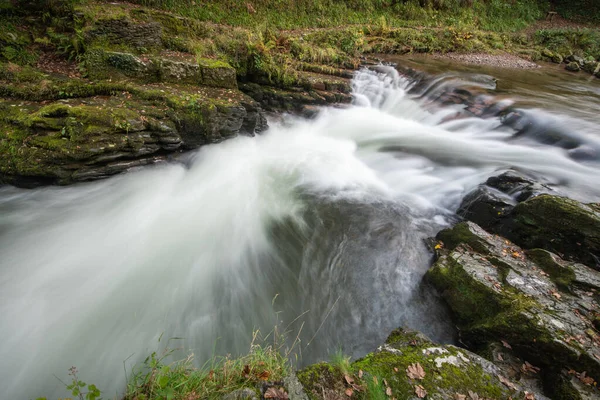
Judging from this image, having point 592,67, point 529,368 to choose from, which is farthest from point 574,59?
point 529,368

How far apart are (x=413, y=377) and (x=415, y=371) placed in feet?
0.26

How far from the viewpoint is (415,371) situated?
290 centimetres

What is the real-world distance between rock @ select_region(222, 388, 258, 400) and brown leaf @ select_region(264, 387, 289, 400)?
100 millimetres

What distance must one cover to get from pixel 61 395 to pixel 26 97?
19.5 ft

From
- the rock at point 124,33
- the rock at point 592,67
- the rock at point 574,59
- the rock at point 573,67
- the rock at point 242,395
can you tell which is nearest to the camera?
the rock at point 242,395

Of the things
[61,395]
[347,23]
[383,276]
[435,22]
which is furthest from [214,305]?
[435,22]

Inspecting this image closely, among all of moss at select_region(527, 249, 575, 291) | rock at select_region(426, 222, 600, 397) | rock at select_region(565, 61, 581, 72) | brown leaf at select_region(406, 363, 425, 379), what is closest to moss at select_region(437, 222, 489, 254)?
rock at select_region(426, 222, 600, 397)

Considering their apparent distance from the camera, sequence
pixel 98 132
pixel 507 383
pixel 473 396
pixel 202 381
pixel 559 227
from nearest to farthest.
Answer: pixel 202 381
pixel 473 396
pixel 507 383
pixel 559 227
pixel 98 132

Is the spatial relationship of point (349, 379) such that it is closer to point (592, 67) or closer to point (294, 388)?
point (294, 388)

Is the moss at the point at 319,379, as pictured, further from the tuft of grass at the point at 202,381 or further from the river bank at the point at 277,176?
the tuft of grass at the point at 202,381

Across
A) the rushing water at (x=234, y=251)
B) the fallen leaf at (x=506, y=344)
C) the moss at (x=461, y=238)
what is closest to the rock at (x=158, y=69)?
the rushing water at (x=234, y=251)

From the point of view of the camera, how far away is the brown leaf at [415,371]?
9.36ft

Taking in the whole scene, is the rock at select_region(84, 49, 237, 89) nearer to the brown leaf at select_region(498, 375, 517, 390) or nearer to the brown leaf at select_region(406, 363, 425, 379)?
the brown leaf at select_region(406, 363, 425, 379)

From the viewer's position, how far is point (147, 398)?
2.34 meters
